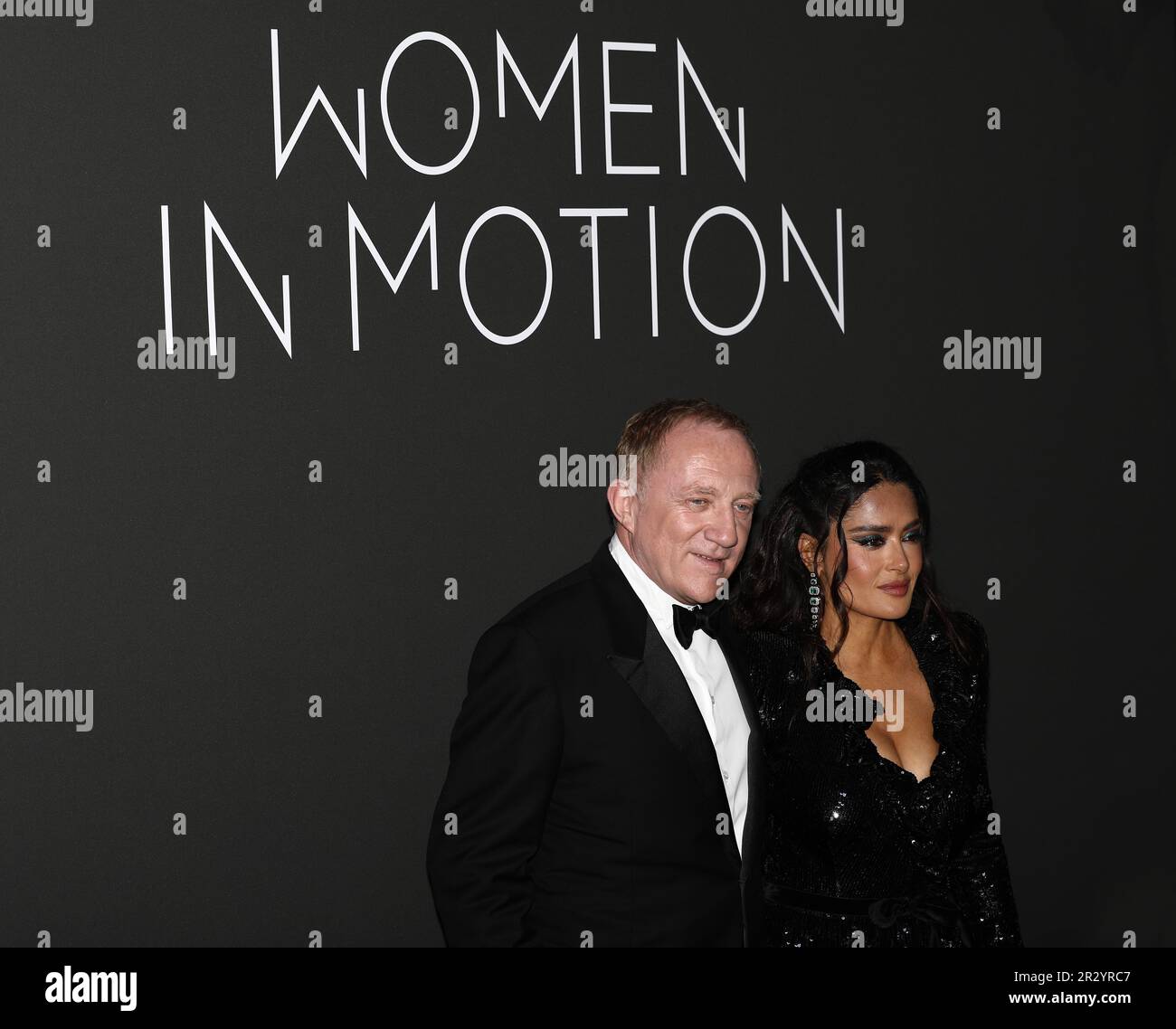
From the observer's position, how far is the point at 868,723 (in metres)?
2.47

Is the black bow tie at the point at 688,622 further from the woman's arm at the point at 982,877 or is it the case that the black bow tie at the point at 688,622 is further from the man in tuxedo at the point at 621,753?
the woman's arm at the point at 982,877

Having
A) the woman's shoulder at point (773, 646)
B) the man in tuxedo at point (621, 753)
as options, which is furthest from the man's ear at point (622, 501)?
the woman's shoulder at point (773, 646)

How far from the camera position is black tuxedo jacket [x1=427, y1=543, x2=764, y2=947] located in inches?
81.6

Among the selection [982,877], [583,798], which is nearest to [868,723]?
[982,877]

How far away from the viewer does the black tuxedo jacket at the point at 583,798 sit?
2.07 metres

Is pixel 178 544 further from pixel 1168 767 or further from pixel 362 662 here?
pixel 1168 767

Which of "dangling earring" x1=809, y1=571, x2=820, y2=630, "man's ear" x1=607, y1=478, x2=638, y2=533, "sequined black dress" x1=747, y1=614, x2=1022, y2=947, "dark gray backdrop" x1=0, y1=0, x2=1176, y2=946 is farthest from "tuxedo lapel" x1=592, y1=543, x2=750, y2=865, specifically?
"dark gray backdrop" x1=0, y1=0, x2=1176, y2=946

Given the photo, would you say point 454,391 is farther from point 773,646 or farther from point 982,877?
point 982,877

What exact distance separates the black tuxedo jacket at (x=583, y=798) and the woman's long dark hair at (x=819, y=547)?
1.55ft

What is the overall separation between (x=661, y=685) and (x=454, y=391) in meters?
1.19

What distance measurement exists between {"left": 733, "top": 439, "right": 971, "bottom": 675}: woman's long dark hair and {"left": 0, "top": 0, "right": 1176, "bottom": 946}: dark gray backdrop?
592 mm

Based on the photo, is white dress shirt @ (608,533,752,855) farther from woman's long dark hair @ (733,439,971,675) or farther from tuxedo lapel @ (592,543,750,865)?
woman's long dark hair @ (733,439,971,675)
